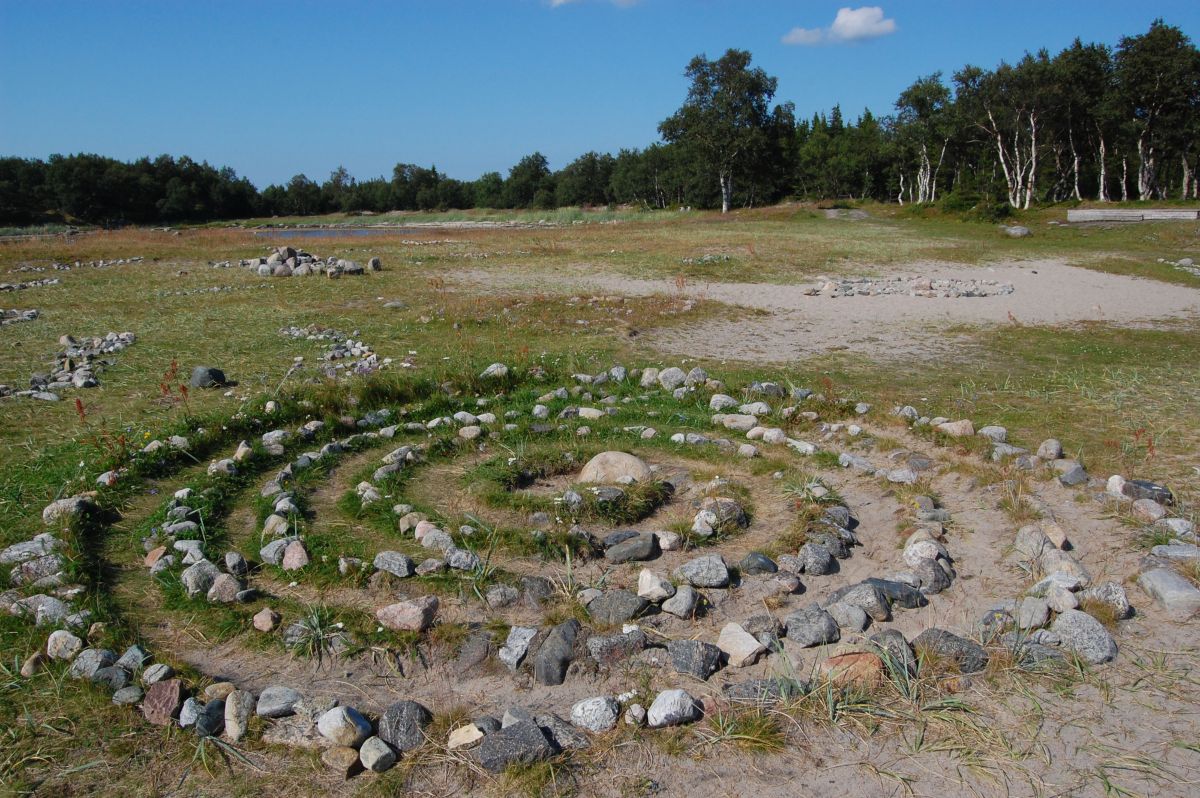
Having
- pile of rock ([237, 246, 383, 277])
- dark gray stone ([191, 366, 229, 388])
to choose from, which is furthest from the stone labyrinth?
pile of rock ([237, 246, 383, 277])

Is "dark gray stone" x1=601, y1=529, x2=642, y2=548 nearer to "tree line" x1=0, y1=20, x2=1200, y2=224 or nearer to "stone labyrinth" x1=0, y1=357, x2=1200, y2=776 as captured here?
"stone labyrinth" x1=0, y1=357, x2=1200, y2=776

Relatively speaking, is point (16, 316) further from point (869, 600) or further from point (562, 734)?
point (869, 600)

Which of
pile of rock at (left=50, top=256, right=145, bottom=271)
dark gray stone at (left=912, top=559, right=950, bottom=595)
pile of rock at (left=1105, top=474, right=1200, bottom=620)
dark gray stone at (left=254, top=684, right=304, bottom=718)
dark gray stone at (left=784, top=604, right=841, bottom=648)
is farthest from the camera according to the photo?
pile of rock at (left=50, top=256, right=145, bottom=271)

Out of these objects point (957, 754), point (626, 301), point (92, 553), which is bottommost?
point (957, 754)

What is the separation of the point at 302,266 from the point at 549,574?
19.8 m

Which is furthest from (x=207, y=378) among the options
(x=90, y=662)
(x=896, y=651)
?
(x=896, y=651)

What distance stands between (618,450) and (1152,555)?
4491mm

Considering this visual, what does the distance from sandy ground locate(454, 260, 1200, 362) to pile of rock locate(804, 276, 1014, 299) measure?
0.39m

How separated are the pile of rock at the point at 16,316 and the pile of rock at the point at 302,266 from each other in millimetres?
6925

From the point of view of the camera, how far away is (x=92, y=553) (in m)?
5.86

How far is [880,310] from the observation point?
1617 centimetres

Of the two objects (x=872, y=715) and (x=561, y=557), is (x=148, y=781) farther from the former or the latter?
(x=872, y=715)

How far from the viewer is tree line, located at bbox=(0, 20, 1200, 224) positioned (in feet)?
158

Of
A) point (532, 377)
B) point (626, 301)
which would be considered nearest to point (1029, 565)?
point (532, 377)
